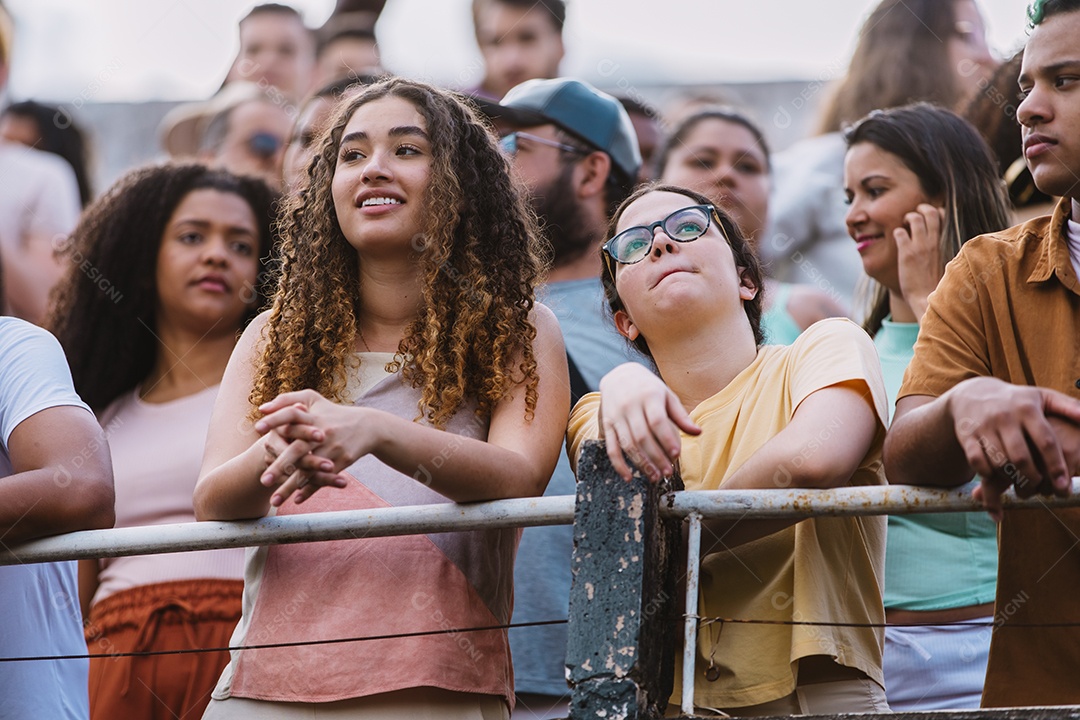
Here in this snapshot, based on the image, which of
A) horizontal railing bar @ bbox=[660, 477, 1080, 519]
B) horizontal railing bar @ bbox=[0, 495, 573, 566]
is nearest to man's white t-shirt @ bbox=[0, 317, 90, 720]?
horizontal railing bar @ bbox=[0, 495, 573, 566]

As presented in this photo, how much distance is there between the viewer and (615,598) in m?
2.76

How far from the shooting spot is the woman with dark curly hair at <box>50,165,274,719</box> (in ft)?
13.2

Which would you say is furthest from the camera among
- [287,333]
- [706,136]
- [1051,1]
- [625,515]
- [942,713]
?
[706,136]

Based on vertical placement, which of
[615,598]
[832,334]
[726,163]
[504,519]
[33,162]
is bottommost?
[615,598]

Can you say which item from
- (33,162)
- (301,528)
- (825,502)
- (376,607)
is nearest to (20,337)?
(301,528)

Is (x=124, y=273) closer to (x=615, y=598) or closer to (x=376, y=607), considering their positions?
(x=376, y=607)

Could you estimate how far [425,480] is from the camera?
9.95ft

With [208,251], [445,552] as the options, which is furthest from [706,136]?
[445,552]

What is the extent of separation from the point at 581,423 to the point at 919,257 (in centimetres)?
137

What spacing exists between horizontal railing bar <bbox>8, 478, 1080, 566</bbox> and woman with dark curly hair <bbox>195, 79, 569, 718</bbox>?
67 millimetres

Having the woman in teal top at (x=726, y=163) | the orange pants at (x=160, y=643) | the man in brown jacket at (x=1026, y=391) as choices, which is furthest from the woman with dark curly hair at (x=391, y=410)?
the woman in teal top at (x=726, y=163)

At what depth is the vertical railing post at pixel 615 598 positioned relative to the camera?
2693 millimetres

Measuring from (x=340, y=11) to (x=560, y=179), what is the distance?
367cm

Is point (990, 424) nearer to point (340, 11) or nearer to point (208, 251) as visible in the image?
point (208, 251)
